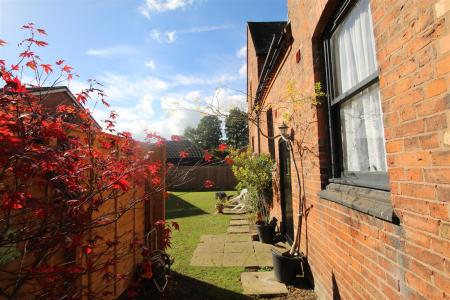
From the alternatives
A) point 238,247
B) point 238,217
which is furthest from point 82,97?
point 238,217

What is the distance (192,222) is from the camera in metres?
10.5

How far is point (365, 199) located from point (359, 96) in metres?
1.02

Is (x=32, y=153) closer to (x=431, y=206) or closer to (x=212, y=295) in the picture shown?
(x=431, y=206)

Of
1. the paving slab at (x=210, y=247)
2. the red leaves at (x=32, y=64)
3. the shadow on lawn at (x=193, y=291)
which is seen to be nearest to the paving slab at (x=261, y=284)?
the shadow on lawn at (x=193, y=291)

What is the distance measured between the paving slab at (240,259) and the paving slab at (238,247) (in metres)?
0.22

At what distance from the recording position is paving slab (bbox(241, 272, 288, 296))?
446cm

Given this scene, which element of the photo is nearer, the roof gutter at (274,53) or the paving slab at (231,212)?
the roof gutter at (274,53)

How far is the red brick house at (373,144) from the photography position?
168 centimetres

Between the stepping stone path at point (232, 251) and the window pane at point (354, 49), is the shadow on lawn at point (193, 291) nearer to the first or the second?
the stepping stone path at point (232, 251)

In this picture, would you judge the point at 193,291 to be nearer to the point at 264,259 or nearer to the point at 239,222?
the point at 264,259

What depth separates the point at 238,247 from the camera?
6.95m

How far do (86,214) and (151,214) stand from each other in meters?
2.92

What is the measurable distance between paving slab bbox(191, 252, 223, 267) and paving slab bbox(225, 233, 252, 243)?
119 centimetres

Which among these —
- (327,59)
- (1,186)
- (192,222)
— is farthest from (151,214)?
(192,222)
